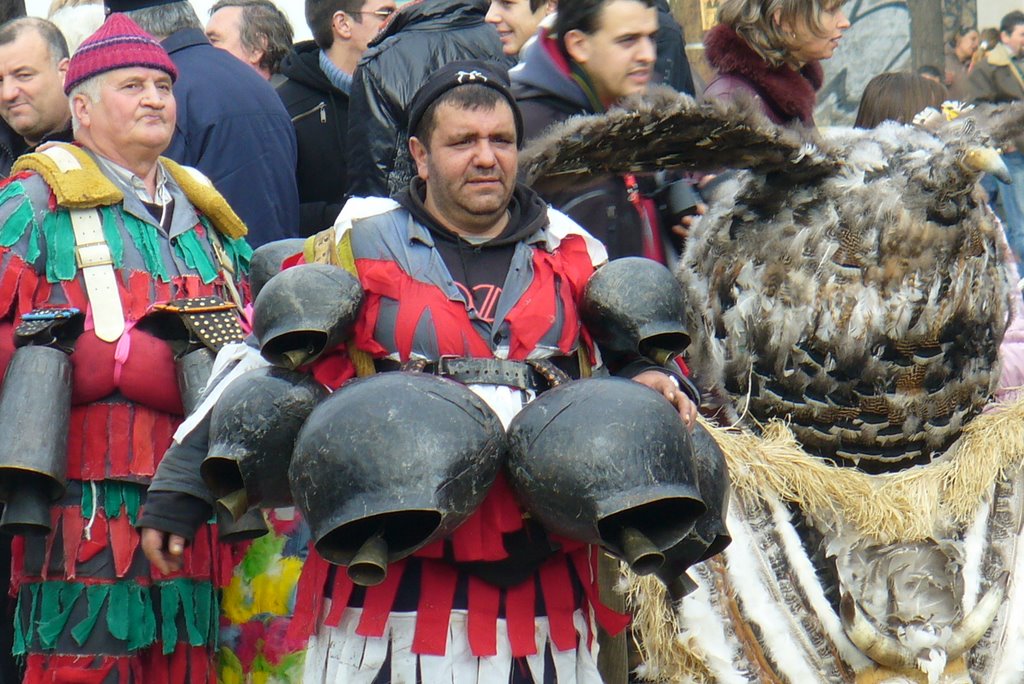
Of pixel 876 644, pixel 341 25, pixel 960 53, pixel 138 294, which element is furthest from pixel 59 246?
pixel 960 53

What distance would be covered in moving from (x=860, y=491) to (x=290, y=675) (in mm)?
1683

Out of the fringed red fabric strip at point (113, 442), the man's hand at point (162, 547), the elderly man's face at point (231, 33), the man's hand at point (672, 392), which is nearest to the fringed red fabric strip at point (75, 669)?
the fringed red fabric strip at point (113, 442)

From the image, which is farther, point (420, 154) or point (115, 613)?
point (115, 613)

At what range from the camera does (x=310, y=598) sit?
3471 mm

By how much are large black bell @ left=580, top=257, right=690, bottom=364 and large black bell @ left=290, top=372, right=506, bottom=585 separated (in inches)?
17.5

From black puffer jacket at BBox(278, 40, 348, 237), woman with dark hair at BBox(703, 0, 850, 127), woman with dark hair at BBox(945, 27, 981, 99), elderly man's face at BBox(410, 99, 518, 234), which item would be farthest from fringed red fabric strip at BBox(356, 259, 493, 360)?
woman with dark hair at BBox(945, 27, 981, 99)

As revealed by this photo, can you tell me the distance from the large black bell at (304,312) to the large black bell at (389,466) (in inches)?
6.8

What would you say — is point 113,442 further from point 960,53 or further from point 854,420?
point 960,53

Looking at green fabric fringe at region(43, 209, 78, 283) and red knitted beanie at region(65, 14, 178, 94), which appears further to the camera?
red knitted beanie at region(65, 14, 178, 94)

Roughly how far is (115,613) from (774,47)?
2.52 meters

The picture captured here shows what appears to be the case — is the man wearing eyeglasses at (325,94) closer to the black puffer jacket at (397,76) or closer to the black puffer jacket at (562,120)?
the black puffer jacket at (397,76)

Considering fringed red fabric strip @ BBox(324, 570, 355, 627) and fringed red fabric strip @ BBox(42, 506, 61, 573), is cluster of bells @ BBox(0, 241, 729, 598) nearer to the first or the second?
fringed red fabric strip @ BBox(324, 570, 355, 627)

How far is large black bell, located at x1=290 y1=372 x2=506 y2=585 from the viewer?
117 inches

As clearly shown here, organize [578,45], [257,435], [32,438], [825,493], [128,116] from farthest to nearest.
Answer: [578,45] → [128,116] → [825,493] → [32,438] → [257,435]
